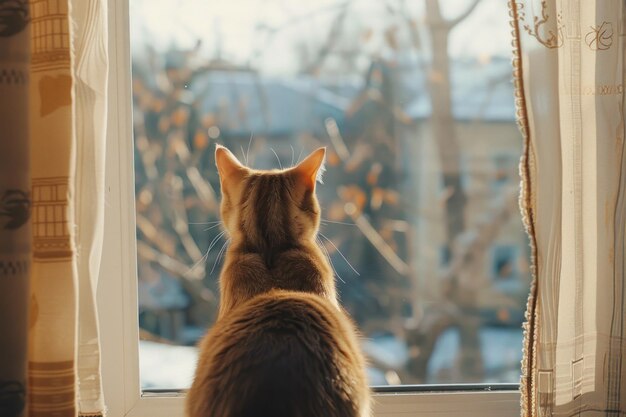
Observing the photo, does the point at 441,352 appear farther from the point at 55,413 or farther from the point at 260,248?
the point at 55,413

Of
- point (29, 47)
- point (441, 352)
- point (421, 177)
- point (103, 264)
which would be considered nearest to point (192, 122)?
point (103, 264)

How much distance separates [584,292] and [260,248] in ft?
1.88

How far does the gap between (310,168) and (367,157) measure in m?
0.34

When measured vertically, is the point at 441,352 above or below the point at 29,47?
below

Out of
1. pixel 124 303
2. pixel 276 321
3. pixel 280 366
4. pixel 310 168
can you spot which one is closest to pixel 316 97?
pixel 310 168

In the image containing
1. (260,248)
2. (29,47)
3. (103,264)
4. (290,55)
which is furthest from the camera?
(290,55)

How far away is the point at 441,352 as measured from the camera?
1.72 metres

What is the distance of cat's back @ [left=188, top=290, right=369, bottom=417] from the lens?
3.12 feet

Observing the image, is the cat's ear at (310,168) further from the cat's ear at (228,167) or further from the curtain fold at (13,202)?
the curtain fold at (13,202)

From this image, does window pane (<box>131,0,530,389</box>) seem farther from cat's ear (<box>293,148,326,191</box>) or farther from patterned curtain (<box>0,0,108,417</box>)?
patterned curtain (<box>0,0,108,417</box>)

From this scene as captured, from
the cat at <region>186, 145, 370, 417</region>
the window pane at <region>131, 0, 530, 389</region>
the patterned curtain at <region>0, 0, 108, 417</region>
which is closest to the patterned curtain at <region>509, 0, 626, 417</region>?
the cat at <region>186, 145, 370, 417</region>

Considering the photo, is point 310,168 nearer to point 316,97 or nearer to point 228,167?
point 228,167

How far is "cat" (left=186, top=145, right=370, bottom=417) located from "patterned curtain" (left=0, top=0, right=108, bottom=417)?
20 centimetres

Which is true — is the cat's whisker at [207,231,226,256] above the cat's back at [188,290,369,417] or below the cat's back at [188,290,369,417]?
above
